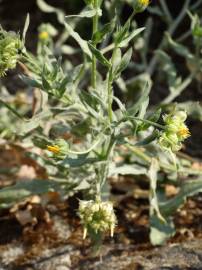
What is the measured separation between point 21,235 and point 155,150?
782 mm

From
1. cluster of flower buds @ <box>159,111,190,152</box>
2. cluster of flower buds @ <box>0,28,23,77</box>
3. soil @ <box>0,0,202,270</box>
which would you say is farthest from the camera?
soil @ <box>0,0,202,270</box>

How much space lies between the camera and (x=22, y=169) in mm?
3148

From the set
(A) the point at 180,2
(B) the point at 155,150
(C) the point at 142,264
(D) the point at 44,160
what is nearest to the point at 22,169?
(D) the point at 44,160

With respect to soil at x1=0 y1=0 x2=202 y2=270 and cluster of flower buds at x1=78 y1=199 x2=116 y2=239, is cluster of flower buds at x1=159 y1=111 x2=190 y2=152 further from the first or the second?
soil at x1=0 y1=0 x2=202 y2=270

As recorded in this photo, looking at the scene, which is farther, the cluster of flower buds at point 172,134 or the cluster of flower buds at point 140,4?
the cluster of flower buds at point 140,4

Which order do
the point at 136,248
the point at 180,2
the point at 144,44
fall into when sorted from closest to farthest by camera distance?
the point at 136,248
the point at 144,44
the point at 180,2

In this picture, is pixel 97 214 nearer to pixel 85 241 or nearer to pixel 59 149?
pixel 59 149

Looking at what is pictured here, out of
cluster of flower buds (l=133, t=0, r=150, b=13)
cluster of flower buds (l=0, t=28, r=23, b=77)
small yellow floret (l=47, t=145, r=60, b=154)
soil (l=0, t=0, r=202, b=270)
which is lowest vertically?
soil (l=0, t=0, r=202, b=270)

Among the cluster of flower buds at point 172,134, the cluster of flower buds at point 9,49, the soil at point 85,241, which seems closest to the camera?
the cluster of flower buds at point 172,134

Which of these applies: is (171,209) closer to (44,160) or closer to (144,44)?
(44,160)

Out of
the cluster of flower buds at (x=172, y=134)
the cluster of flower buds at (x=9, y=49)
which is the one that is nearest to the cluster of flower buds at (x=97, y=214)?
the cluster of flower buds at (x=172, y=134)

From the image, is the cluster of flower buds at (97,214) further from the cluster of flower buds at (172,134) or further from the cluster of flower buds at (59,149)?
the cluster of flower buds at (172,134)

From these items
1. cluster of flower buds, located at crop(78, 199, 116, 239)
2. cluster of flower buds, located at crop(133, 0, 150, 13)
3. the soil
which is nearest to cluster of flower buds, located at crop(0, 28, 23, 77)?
cluster of flower buds, located at crop(133, 0, 150, 13)

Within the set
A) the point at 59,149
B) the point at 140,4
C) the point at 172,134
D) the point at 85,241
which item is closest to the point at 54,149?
the point at 59,149
